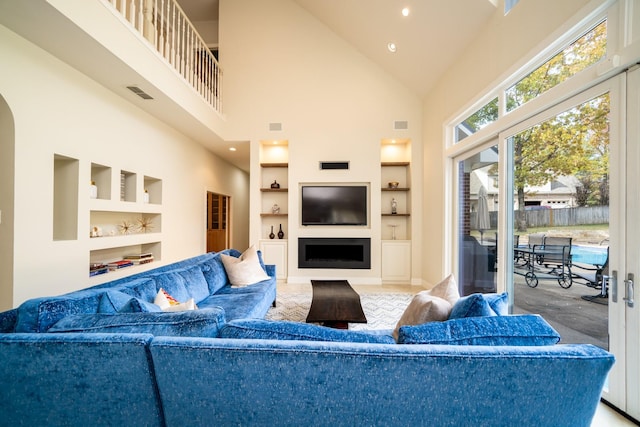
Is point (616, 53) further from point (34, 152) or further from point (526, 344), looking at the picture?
point (34, 152)

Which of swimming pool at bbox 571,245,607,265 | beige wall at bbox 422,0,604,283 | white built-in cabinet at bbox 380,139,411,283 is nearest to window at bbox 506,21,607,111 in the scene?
beige wall at bbox 422,0,604,283

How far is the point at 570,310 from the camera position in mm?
2178

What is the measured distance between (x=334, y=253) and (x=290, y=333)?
4.26 metres

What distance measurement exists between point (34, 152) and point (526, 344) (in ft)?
12.7

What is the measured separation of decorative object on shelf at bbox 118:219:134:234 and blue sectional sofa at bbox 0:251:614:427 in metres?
3.21

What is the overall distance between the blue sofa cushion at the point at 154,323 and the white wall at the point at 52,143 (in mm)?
1990

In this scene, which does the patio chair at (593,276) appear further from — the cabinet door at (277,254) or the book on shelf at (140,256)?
the book on shelf at (140,256)

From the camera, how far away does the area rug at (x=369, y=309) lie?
318 cm

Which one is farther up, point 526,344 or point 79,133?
point 79,133

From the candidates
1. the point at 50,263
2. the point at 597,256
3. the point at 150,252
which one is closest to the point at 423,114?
the point at 597,256

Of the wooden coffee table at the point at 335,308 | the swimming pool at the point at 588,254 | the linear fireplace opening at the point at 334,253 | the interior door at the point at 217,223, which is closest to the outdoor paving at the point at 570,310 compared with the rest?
the swimming pool at the point at 588,254

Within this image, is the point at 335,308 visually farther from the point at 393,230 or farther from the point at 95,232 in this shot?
the point at 393,230

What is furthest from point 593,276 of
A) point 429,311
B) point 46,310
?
point 46,310

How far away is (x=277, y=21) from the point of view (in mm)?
5309
